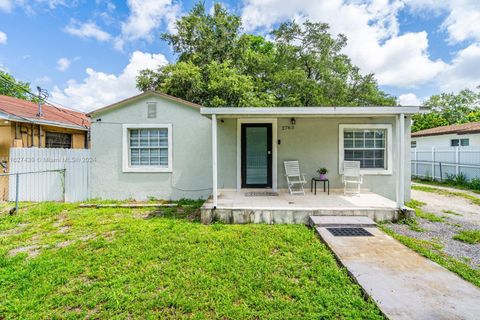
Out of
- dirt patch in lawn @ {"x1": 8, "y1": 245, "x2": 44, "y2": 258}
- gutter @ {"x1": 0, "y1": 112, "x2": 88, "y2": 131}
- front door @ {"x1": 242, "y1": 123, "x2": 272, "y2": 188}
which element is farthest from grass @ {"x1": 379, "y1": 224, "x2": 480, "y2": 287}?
gutter @ {"x1": 0, "y1": 112, "x2": 88, "y2": 131}

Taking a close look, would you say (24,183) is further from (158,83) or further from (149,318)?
(158,83)

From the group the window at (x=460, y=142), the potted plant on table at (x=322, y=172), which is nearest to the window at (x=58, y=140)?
the potted plant on table at (x=322, y=172)

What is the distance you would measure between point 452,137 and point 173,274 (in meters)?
17.2

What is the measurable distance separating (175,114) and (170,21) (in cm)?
1117

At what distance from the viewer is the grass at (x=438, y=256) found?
292 centimetres

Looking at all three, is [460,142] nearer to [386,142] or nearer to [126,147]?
[386,142]

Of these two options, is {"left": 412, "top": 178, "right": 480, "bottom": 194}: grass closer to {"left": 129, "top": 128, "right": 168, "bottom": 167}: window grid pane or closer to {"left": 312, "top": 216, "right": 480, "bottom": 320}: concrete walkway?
{"left": 312, "top": 216, "right": 480, "bottom": 320}: concrete walkway

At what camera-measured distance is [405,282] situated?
108 inches

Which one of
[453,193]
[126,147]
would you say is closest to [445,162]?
[453,193]

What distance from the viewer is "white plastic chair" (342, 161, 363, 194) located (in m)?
6.60

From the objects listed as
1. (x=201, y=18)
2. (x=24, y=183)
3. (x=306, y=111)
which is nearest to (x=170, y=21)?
(x=201, y=18)

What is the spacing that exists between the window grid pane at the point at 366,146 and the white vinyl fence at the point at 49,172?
8.15 m

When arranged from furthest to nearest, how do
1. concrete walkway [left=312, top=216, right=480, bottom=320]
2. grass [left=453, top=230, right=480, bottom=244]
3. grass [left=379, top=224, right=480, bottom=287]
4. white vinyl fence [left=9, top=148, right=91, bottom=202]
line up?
1. white vinyl fence [left=9, top=148, right=91, bottom=202]
2. grass [left=453, top=230, right=480, bottom=244]
3. grass [left=379, top=224, right=480, bottom=287]
4. concrete walkway [left=312, top=216, right=480, bottom=320]

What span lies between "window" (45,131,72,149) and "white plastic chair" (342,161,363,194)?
10758mm
